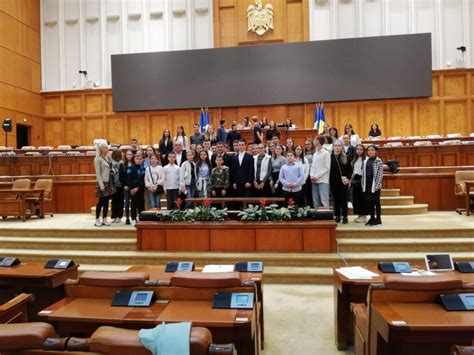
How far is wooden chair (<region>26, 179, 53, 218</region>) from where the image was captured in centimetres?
787

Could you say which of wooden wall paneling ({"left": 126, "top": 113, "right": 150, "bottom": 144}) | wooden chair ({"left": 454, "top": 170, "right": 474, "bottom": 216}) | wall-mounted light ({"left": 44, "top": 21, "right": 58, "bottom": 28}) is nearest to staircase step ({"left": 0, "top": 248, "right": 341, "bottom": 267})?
wooden chair ({"left": 454, "top": 170, "right": 474, "bottom": 216})

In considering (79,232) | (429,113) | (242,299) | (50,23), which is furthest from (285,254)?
(50,23)

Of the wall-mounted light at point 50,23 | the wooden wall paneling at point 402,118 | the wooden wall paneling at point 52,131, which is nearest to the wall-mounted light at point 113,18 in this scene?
the wall-mounted light at point 50,23

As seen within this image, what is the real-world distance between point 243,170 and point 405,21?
958 centimetres

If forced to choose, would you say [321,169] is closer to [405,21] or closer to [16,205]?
[16,205]

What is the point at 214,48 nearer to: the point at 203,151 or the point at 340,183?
the point at 203,151

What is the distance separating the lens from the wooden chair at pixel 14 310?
84.5 inches

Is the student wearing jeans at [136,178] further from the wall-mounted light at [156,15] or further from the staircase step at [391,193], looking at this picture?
the wall-mounted light at [156,15]

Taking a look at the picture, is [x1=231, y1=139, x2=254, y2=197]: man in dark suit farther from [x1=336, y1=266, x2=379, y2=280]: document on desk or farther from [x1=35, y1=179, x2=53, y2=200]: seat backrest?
[x1=35, y1=179, x2=53, y2=200]: seat backrest

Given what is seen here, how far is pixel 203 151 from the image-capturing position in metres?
6.20

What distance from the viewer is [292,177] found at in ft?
19.2

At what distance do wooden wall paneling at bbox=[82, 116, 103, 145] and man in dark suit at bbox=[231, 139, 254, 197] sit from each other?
9094 millimetres

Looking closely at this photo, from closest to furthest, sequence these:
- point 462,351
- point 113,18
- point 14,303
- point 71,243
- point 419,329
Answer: point 462,351
point 419,329
point 14,303
point 71,243
point 113,18

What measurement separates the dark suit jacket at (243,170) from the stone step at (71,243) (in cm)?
181
